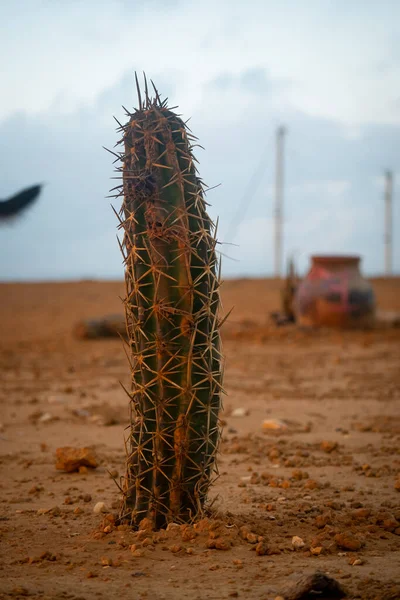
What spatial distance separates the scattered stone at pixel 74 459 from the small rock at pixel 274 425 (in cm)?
202

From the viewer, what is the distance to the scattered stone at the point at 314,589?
2.89m

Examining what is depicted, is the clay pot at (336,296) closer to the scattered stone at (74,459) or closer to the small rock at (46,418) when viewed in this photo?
the small rock at (46,418)

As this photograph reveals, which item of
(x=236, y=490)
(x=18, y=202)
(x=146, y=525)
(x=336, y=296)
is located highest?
(x=18, y=202)

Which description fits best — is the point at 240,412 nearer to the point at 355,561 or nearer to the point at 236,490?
the point at 236,490

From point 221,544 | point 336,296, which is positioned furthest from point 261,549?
point 336,296

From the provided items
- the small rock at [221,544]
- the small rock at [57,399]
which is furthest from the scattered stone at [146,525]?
the small rock at [57,399]

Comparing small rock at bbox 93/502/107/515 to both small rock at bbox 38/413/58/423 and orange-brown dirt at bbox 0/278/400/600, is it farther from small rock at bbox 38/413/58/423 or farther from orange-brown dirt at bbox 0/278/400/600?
small rock at bbox 38/413/58/423

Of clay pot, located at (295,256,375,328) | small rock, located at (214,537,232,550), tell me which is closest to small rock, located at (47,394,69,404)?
small rock, located at (214,537,232,550)

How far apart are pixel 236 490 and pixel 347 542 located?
1355 millimetres

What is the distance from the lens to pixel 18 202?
5.02 meters

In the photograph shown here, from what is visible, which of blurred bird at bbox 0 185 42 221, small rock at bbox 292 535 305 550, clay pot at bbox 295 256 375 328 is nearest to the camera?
small rock at bbox 292 535 305 550

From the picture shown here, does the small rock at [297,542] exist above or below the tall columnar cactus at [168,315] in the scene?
below

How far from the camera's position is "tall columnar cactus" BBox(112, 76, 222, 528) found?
12.1 feet

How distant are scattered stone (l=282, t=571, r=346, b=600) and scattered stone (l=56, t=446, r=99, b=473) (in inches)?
106
